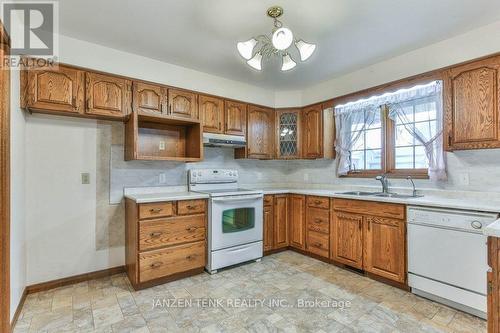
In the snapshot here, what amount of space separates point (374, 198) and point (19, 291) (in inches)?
128

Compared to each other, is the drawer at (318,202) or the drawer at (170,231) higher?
the drawer at (318,202)

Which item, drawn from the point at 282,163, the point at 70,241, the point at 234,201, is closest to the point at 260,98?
the point at 282,163

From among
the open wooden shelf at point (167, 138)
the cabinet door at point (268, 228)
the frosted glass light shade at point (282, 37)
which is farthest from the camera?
the cabinet door at point (268, 228)

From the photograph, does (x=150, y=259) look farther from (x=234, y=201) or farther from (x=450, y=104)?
(x=450, y=104)

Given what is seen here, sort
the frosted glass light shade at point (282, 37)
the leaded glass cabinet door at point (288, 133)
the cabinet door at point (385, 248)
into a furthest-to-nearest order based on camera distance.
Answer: the leaded glass cabinet door at point (288, 133)
the cabinet door at point (385, 248)
the frosted glass light shade at point (282, 37)

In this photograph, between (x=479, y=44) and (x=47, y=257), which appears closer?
(x=479, y=44)

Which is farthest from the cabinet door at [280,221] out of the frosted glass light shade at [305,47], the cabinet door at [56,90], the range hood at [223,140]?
the cabinet door at [56,90]

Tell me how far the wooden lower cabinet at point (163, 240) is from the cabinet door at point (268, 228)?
881 millimetres

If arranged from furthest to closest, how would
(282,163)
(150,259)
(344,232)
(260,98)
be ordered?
(282,163), (260,98), (344,232), (150,259)

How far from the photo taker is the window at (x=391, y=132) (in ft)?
8.87

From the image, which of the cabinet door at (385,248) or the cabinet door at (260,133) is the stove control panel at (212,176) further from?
the cabinet door at (385,248)

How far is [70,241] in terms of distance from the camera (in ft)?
8.46

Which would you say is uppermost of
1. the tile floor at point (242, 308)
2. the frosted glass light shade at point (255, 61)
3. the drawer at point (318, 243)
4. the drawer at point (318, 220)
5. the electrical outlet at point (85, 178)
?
the frosted glass light shade at point (255, 61)

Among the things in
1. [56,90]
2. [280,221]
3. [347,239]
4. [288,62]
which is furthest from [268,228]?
[56,90]
